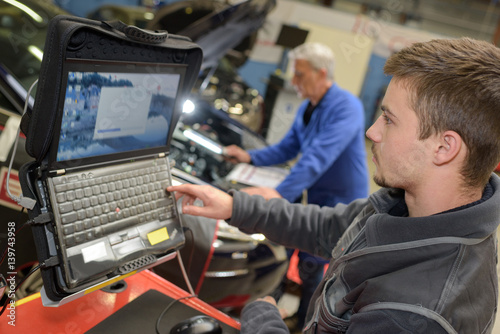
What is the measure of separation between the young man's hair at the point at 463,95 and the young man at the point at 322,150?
4.12ft

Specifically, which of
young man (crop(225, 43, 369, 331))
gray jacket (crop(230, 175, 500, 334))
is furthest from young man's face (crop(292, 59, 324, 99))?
gray jacket (crop(230, 175, 500, 334))

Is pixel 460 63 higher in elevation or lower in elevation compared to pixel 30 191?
higher

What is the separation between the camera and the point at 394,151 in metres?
0.98

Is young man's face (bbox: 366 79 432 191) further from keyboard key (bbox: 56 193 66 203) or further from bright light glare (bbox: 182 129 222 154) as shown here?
bright light glare (bbox: 182 129 222 154)

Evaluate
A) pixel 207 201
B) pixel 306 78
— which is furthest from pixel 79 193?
pixel 306 78

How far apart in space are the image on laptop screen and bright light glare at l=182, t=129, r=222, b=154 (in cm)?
157

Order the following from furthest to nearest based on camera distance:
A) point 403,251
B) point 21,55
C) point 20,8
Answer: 1. point 20,8
2. point 21,55
3. point 403,251

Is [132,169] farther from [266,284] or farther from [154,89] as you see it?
[266,284]

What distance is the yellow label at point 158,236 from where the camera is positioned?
3.62 ft

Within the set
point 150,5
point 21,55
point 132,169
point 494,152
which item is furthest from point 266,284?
point 150,5

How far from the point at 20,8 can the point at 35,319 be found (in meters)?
1.70

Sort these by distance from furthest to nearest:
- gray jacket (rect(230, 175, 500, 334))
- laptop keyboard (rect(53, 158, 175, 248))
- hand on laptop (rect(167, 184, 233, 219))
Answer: hand on laptop (rect(167, 184, 233, 219))
laptop keyboard (rect(53, 158, 175, 248))
gray jacket (rect(230, 175, 500, 334))

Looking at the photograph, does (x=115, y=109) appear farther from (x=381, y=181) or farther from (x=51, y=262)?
(x=381, y=181)

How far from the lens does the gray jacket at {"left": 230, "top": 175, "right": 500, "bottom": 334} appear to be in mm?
811
